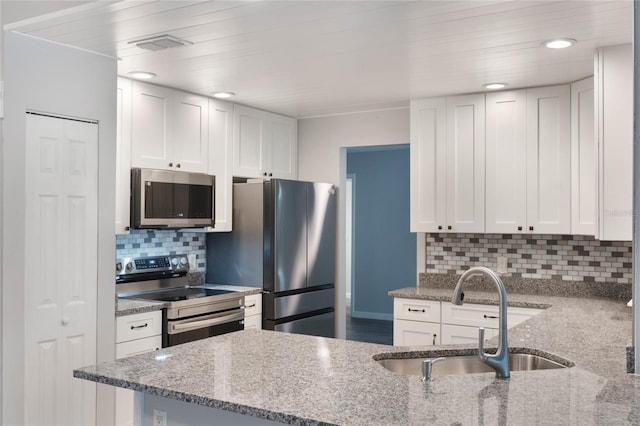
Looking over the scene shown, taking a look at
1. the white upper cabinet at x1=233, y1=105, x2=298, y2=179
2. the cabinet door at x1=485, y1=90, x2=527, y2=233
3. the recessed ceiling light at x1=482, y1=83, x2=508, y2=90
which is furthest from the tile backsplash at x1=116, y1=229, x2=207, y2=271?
the recessed ceiling light at x1=482, y1=83, x2=508, y2=90

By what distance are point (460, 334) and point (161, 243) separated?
229cm

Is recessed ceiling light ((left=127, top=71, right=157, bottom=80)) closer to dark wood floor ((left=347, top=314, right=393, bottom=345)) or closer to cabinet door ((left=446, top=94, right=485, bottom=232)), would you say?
cabinet door ((left=446, top=94, right=485, bottom=232))

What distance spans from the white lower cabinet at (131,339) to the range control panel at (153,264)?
545 millimetres

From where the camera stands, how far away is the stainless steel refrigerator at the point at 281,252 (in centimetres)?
472

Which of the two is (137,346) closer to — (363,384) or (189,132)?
(189,132)

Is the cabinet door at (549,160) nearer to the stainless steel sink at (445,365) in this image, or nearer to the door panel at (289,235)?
the door panel at (289,235)

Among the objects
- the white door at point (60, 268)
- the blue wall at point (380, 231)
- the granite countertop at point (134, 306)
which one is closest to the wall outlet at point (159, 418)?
the white door at point (60, 268)

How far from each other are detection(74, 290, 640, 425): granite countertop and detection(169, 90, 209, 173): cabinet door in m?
1.97

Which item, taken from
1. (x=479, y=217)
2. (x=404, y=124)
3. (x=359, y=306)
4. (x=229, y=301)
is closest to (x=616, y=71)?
(x=479, y=217)

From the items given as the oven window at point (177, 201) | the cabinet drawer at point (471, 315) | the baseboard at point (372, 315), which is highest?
the oven window at point (177, 201)

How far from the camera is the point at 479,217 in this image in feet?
14.7

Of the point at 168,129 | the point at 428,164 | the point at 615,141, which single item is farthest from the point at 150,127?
the point at 615,141

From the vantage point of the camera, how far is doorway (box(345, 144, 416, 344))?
27.1 ft

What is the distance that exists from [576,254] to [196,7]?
3.16 metres
